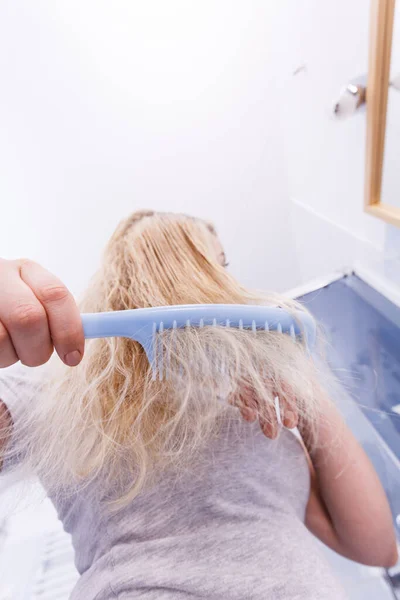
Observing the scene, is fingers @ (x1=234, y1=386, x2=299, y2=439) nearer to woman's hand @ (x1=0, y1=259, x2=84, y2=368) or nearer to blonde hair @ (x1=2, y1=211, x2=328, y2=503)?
blonde hair @ (x1=2, y1=211, x2=328, y2=503)

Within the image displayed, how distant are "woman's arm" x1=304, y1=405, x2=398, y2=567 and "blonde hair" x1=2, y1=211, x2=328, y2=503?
0.13 meters

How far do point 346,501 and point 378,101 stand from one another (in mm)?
693

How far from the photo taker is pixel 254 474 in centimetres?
53

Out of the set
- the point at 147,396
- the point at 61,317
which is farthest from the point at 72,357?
the point at 147,396

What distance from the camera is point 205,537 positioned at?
1.55ft

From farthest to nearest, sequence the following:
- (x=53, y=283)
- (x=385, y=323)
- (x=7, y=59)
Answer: (x=7, y=59) → (x=385, y=323) → (x=53, y=283)

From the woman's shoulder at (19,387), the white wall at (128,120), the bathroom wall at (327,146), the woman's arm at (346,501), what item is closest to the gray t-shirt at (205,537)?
the woman's shoulder at (19,387)

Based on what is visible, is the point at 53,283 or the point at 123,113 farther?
the point at 123,113

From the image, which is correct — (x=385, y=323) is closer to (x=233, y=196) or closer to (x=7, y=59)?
(x=233, y=196)

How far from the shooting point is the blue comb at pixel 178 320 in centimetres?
39

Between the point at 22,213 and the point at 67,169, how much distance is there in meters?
0.17

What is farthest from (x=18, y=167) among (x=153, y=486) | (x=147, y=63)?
(x=153, y=486)

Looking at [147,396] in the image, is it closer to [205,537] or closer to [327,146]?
[205,537]

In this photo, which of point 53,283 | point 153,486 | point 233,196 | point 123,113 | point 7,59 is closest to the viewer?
point 53,283
